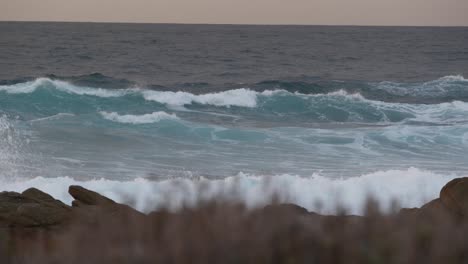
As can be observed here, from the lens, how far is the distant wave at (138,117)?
968 inches

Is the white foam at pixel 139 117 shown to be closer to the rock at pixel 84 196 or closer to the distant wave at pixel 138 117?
the distant wave at pixel 138 117

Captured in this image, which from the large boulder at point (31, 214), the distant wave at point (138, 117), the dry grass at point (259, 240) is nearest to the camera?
the dry grass at point (259, 240)

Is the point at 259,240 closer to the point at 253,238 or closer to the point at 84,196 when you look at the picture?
the point at 253,238

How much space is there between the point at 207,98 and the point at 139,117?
6.34m

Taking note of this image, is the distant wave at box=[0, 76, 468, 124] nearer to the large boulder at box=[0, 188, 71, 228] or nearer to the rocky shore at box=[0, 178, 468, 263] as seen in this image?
the large boulder at box=[0, 188, 71, 228]

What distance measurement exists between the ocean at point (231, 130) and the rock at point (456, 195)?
230cm

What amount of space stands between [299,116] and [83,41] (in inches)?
1784

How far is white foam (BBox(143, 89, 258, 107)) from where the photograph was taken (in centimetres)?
3017

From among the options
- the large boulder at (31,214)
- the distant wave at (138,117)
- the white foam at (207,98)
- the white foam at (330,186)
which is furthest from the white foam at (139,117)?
the large boulder at (31,214)

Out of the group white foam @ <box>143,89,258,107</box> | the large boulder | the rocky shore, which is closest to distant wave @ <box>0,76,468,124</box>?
white foam @ <box>143,89,258,107</box>

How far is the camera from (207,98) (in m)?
31.1

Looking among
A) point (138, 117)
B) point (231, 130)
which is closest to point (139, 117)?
point (138, 117)

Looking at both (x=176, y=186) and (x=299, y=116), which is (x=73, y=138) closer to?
(x=299, y=116)

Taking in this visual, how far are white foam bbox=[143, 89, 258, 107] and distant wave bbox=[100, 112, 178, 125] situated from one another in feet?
13.6
